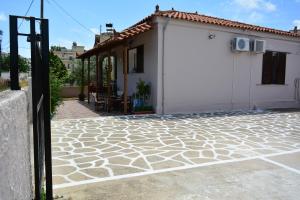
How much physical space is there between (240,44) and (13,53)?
12387mm

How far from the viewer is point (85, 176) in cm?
473

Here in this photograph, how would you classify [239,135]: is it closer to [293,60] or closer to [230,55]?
[230,55]

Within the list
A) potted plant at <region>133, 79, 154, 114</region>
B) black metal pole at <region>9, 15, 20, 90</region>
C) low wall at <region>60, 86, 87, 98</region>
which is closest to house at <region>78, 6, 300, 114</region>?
potted plant at <region>133, 79, 154, 114</region>

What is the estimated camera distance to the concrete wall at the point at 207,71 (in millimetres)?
12047

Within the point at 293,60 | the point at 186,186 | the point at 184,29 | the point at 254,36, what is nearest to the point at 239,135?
the point at 186,186

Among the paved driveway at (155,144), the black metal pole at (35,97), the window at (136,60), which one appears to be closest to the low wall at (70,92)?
the window at (136,60)

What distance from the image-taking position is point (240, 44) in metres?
13.4

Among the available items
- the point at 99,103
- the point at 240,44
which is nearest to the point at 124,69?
the point at 99,103

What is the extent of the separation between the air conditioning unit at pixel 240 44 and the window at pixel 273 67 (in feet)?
6.61

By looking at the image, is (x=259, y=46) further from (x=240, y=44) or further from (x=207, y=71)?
(x=207, y=71)

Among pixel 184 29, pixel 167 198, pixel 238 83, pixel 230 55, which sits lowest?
pixel 167 198

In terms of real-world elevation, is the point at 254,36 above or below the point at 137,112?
above

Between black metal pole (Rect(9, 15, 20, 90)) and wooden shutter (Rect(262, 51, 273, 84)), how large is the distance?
14.5m

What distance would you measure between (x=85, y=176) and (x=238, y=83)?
11.1 meters
